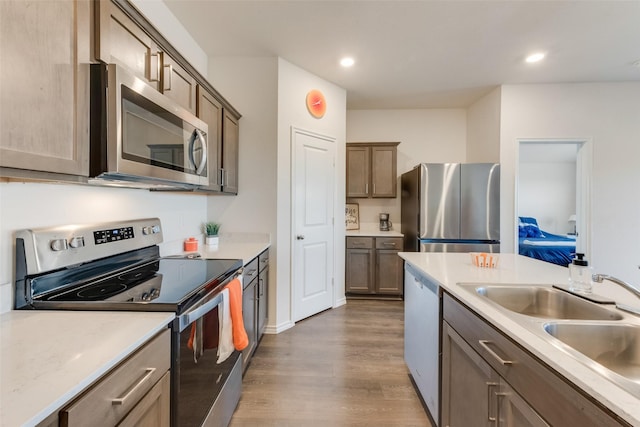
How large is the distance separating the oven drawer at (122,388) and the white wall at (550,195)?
7709 mm

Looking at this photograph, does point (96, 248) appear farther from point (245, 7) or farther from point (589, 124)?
point (589, 124)

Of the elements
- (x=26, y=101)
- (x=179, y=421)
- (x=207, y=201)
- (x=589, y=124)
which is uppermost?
(x=589, y=124)

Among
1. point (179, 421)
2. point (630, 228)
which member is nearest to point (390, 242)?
point (630, 228)

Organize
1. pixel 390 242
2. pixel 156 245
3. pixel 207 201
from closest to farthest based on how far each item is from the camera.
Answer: pixel 156 245
pixel 207 201
pixel 390 242

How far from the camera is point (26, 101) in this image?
31.3 inches

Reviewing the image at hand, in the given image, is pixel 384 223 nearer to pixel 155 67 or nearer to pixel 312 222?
pixel 312 222

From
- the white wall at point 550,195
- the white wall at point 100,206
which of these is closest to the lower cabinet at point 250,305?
the white wall at point 100,206

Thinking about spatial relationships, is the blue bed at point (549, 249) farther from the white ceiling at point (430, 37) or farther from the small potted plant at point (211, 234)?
the small potted plant at point (211, 234)

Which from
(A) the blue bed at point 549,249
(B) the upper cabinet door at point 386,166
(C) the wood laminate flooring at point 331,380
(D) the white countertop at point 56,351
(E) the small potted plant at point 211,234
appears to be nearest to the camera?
(D) the white countertop at point 56,351

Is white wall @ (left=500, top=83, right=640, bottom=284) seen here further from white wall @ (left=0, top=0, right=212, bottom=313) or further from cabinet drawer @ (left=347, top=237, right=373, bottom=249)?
white wall @ (left=0, top=0, right=212, bottom=313)

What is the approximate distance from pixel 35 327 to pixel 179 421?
0.57m

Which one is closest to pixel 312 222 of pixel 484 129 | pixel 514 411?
pixel 514 411

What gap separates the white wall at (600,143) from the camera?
3229 mm

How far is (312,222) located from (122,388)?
2437 mm
